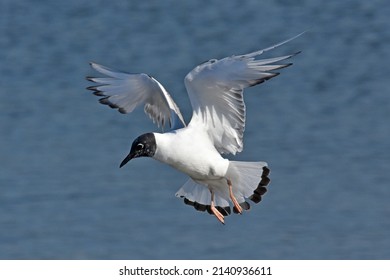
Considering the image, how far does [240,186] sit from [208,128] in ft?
A: 1.80

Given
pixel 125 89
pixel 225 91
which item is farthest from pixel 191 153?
pixel 125 89

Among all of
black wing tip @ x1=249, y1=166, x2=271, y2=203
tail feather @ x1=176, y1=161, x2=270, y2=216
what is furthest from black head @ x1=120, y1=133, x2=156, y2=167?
black wing tip @ x1=249, y1=166, x2=271, y2=203

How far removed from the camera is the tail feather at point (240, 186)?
32.4ft

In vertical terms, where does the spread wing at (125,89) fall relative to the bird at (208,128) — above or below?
above

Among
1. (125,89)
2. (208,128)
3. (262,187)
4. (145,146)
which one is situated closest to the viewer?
(145,146)

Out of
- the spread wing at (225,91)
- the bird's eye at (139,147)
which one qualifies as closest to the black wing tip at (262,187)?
the spread wing at (225,91)

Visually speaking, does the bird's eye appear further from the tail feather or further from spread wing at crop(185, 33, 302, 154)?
the tail feather

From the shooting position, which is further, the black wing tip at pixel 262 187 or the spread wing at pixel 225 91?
the black wing tip at pixel 262 187

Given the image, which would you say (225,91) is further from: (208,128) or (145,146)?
(145,146)

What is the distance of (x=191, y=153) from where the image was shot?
9.52 metres

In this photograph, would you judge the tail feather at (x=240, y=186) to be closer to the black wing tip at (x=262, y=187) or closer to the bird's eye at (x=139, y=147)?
the black wing tip at (x=262, y=187)

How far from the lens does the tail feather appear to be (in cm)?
989

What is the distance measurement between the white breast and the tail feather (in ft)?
0.70
